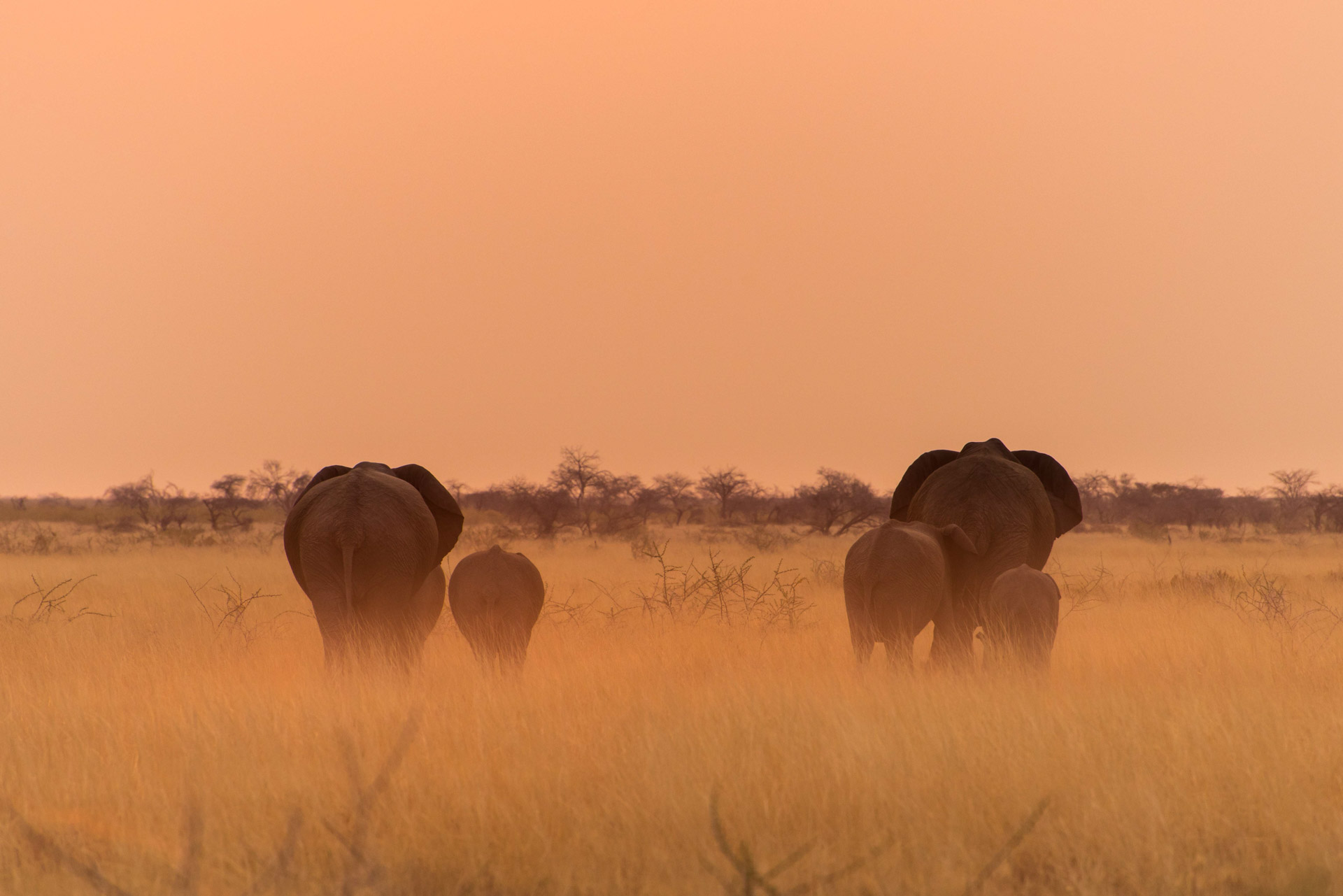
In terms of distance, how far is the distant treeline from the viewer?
42656 mm

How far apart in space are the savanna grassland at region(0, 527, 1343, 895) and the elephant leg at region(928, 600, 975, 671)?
73 cm

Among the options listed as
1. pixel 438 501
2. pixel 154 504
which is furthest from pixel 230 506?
pixel 438 501

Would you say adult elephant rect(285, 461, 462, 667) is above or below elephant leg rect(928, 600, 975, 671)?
above

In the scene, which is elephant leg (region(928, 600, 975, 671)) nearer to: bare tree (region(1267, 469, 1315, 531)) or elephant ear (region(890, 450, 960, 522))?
elephant ear (region(890, 450, 960, 522))

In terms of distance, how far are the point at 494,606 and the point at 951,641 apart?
365 centimetres

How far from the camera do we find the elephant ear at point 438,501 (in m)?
10.3

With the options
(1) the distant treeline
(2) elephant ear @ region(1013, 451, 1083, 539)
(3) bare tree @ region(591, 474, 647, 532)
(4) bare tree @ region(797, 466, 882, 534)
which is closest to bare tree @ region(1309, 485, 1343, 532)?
(1) the distant treeline

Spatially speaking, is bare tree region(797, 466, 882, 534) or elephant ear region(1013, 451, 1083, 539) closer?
elephant ear region(1013, 451, 1083, 539)

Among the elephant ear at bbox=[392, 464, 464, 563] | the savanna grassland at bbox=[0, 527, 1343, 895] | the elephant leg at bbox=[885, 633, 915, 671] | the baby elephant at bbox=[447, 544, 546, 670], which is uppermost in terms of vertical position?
the elephant ear at bbox=[392, 464, 464, 563]

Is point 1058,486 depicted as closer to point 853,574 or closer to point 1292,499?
point 853,574

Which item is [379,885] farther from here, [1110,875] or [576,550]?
[576,550]

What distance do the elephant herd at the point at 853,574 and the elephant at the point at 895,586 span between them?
1cm

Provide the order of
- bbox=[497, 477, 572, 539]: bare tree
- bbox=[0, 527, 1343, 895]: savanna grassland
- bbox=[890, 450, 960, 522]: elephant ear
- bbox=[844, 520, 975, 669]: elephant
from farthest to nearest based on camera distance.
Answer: bbox=[497, 477, 572, 539]: bare tree
bbox=[890, 450, 960, 522]: elephant ear
bbox=[844, 520, 975, 669]: elephant
bbox=[0, 527, 1343, 895]: savanna grassland

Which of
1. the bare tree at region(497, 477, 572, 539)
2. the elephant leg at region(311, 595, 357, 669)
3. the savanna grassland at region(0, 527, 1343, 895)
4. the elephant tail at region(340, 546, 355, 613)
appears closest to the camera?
the savanna grassland at region(0, 527, 1343, 895)
